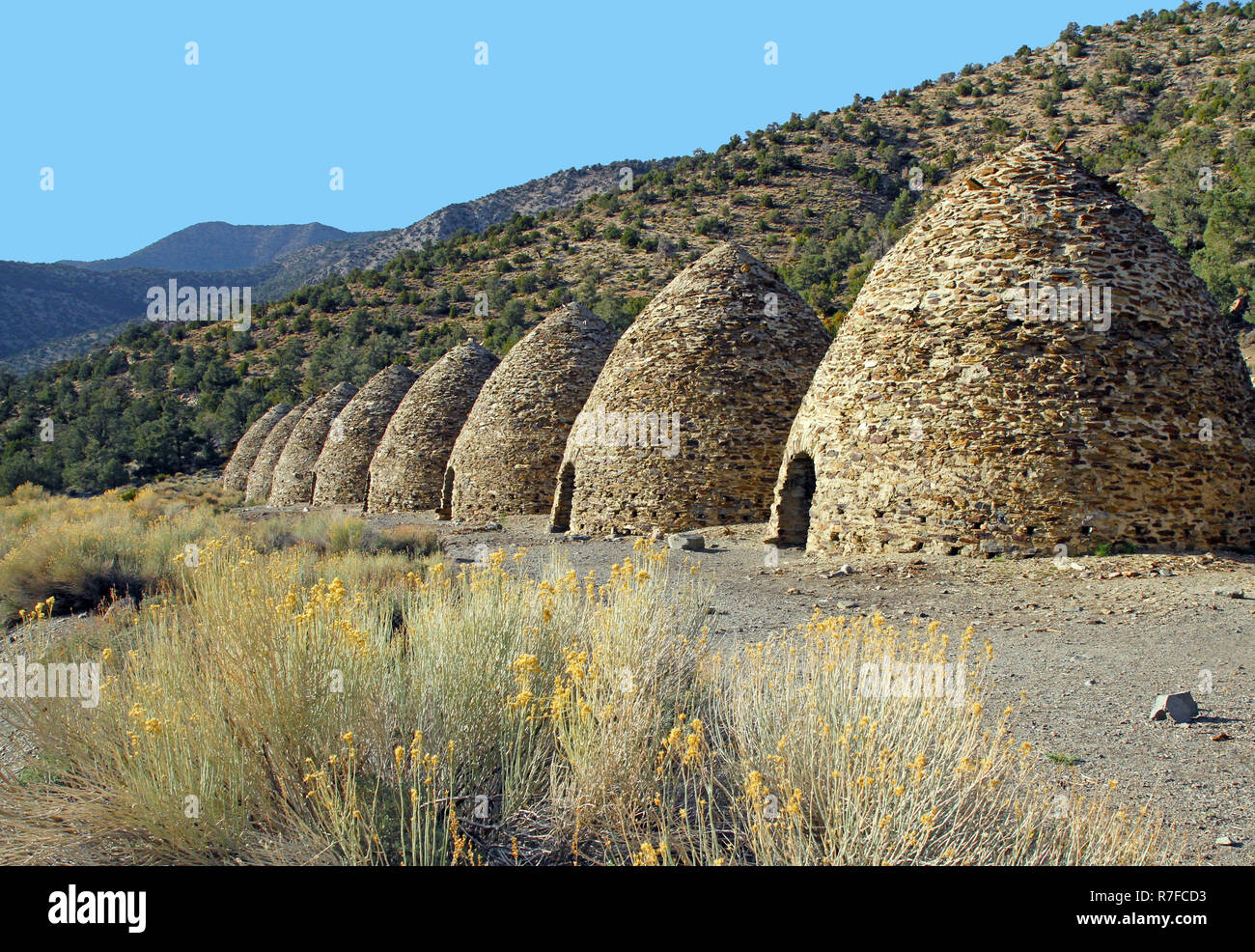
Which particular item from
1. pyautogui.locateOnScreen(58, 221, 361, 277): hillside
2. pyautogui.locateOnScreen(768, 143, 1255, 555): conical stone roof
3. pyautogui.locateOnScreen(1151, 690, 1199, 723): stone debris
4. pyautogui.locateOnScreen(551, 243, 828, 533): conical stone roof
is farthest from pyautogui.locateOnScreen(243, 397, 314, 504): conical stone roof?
pyautogui.locateOnScreen(58, 221, 361, 277): hillside

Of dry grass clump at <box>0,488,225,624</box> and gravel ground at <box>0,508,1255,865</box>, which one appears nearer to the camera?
gravel ground at <box>0,508,1255,865</box>

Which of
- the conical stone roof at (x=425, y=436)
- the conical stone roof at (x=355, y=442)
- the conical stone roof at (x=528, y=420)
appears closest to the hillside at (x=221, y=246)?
the conical stone roof at (x=355, y=442)

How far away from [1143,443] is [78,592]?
11550mm

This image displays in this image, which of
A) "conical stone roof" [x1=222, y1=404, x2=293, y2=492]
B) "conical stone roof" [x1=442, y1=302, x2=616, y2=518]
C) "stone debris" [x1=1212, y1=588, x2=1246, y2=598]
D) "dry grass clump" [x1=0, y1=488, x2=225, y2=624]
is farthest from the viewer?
"conical stone roof" [x1=222, y1=404, x2=293, y2=492]

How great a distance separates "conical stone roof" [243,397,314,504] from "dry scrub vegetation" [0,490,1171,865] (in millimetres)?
33093

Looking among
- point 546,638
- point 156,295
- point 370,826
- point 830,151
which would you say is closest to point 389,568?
point 546,638

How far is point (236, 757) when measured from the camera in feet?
9.37

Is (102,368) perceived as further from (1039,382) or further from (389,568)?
(1039,382)

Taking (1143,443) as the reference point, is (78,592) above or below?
below

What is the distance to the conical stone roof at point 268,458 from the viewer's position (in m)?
34.3

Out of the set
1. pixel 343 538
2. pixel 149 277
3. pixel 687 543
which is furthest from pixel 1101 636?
pixel 149 277

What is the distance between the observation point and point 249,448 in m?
38.3

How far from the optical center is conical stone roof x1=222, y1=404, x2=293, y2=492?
1500 inches

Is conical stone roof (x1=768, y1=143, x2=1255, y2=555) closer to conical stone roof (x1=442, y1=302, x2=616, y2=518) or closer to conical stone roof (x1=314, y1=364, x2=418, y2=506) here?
conical stone roof (x1=442, y1=302, x2=616, y2=518)
